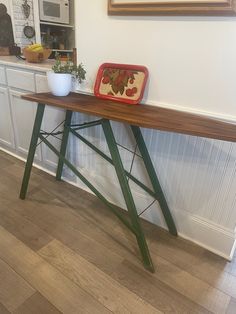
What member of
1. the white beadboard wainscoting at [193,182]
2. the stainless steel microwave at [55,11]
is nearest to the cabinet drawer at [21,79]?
the white beadboard wainscoting at [193,182]

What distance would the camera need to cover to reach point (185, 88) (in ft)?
4.28

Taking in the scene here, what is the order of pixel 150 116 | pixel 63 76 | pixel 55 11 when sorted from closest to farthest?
pixel 150 116 < pixel 63 76 < pixel 55 11

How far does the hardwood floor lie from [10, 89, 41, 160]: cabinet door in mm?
632

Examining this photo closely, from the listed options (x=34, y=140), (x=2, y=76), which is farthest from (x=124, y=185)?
(x=2, y=76)

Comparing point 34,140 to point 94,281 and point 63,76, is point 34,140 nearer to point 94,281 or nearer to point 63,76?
point 63,76

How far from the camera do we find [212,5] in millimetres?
1097

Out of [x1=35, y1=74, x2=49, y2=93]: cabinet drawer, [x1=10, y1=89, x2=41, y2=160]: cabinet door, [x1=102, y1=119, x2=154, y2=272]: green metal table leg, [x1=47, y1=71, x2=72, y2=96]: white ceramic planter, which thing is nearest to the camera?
[x1=102, y1=119, x2=154, y2=272]: green metal table leg

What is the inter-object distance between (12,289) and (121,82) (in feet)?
4.17

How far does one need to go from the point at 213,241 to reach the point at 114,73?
3.97ft

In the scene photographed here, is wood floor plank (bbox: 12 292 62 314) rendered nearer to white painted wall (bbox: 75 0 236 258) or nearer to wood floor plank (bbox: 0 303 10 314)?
wood floor plank (bbox: 0 303 10 314)

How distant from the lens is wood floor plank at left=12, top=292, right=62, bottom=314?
44.9 inches

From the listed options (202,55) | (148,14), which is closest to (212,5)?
(202,55)

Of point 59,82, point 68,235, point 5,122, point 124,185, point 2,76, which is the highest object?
point 59,82

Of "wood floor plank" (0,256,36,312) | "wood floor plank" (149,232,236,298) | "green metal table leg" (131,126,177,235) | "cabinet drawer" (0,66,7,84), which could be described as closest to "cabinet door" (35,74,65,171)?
"cabinet drawer" (0,66,7,84)
